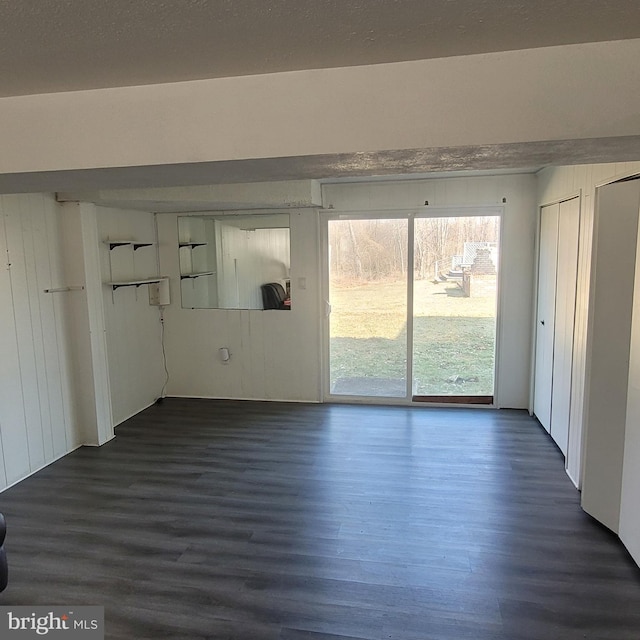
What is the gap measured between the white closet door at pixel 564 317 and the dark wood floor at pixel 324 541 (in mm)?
295

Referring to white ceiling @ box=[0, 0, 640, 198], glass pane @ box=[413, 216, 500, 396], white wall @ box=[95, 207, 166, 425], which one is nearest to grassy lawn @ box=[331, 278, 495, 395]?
glass pane @ box=[413, 216, 500, 396]

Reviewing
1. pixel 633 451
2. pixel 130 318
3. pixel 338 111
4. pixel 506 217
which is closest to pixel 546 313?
pixel 506 217

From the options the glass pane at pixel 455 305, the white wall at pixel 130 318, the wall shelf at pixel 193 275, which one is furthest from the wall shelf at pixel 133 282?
the glass pane at pixel 455 305

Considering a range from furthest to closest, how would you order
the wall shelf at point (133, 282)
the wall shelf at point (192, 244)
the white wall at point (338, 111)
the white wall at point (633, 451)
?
the wall shelf at point (192, 244) → the wall shelf at point (133, 282) → the white wall at point (633, 451) → the white wall at point (338, 111)

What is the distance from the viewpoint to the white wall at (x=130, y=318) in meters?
4.65

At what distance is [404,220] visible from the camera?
16.5 ft

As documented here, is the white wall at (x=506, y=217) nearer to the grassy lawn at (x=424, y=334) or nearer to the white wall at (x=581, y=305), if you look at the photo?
the grassy lawn at (x=424, y=334)

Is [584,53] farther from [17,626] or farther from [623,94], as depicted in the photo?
[17,626]

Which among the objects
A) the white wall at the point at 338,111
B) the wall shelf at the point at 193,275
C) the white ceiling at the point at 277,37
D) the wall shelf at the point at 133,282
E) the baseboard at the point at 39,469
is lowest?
the baseboard at the point at 39,469

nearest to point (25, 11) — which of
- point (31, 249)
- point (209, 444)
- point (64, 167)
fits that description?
point (64, 167)

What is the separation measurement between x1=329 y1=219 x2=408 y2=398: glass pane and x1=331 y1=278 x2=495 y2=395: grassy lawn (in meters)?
0.01

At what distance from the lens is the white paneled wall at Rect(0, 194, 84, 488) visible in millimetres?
3496

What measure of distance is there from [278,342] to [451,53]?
4417 millimetres

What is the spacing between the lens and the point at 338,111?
1227mm
